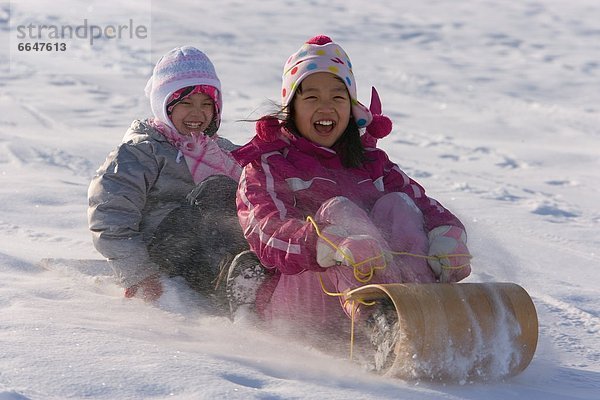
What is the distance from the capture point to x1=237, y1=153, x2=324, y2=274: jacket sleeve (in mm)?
2621

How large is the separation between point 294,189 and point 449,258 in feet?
→ 1.78

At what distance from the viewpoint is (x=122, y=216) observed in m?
3.23

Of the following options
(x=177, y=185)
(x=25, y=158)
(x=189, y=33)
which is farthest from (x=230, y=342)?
(x=189, y=33)

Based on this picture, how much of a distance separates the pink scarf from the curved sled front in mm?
1148

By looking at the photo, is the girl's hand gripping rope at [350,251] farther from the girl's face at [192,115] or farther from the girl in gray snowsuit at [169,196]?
the girl's face at [192,115]

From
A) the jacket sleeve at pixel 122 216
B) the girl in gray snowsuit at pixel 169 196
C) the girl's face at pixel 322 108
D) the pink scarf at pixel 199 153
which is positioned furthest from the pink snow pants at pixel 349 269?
Answer: the pink scarf at pixel 199 153

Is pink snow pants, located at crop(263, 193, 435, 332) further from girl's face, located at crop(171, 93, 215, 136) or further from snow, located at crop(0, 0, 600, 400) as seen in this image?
girl's face, located at crop(171, 93, 215, 136)

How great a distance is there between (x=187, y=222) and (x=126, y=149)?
0.36 metres

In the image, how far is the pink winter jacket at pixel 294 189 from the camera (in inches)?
106

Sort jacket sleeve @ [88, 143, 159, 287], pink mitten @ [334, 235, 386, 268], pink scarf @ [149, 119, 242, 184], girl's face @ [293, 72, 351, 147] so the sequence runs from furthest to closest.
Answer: pink scarf @ [149, 119, 242, 184]
jacket sleeve @ [88, 143, 159, 287]
girl's face @ [293, 72, 351, 147]
pink mitten @ [334, 235, 386, 268]

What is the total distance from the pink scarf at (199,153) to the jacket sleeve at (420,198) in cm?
65

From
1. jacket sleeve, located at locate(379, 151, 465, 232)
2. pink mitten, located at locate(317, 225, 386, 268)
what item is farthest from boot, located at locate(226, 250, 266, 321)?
jacket sleeve, located at locate(379, 151, 465, 232)

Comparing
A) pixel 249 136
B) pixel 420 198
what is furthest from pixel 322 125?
pixel 249 136

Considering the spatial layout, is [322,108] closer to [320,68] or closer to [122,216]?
[320,68]
